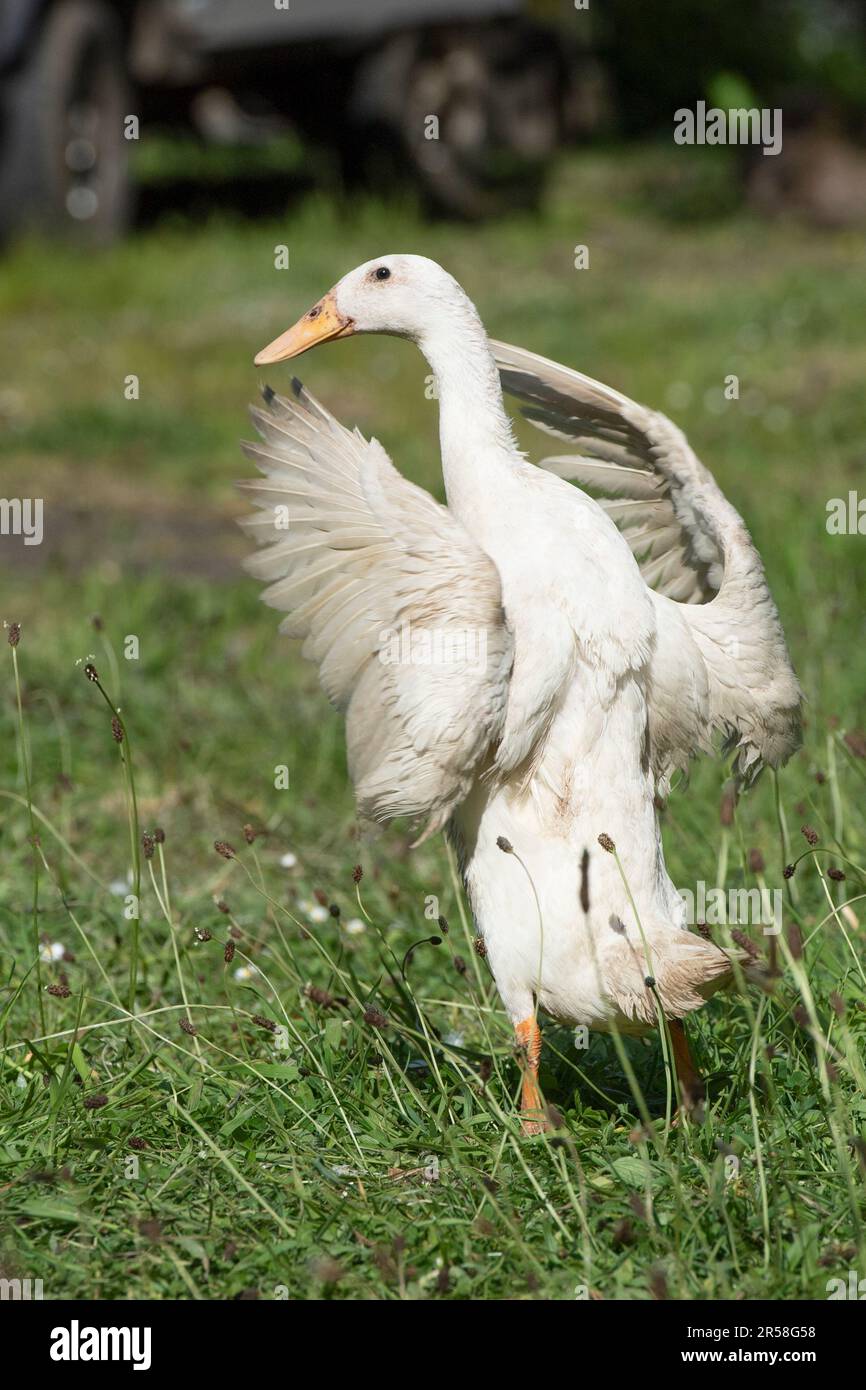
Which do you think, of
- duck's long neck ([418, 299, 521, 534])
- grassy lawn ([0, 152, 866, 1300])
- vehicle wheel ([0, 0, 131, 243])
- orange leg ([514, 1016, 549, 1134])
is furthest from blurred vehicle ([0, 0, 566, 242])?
orange leg ([514, 1016, 549, 1134])

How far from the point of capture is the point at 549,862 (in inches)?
119

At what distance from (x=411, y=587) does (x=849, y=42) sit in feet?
62.7

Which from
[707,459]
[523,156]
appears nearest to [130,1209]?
[707,459]

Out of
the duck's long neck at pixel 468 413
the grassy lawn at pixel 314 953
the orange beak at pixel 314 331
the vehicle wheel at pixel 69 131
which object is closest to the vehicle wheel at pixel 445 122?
the vehicle wheel at pixel 69 131

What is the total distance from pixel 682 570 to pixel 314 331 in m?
0.98

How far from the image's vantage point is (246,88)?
493 inches

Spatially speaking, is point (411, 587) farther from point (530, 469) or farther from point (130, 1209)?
point (130, 1209)

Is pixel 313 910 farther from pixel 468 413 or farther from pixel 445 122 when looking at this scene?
pixel 445 122

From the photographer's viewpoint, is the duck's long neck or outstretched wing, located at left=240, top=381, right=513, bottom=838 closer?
outstretched wing, located at left=240, top=381, right=513, bottom=838

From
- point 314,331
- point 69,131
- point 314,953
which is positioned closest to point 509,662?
point 314,331

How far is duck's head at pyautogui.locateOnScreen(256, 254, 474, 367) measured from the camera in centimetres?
321

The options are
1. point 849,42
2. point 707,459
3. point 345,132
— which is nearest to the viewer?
point 707,459

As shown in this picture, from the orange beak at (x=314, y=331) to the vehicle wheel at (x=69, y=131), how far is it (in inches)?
295

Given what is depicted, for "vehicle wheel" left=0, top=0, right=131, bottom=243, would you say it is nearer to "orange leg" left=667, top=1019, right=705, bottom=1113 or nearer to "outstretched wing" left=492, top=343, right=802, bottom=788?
"outstretched wing" left=492, top=343, right=802, bottom=788
